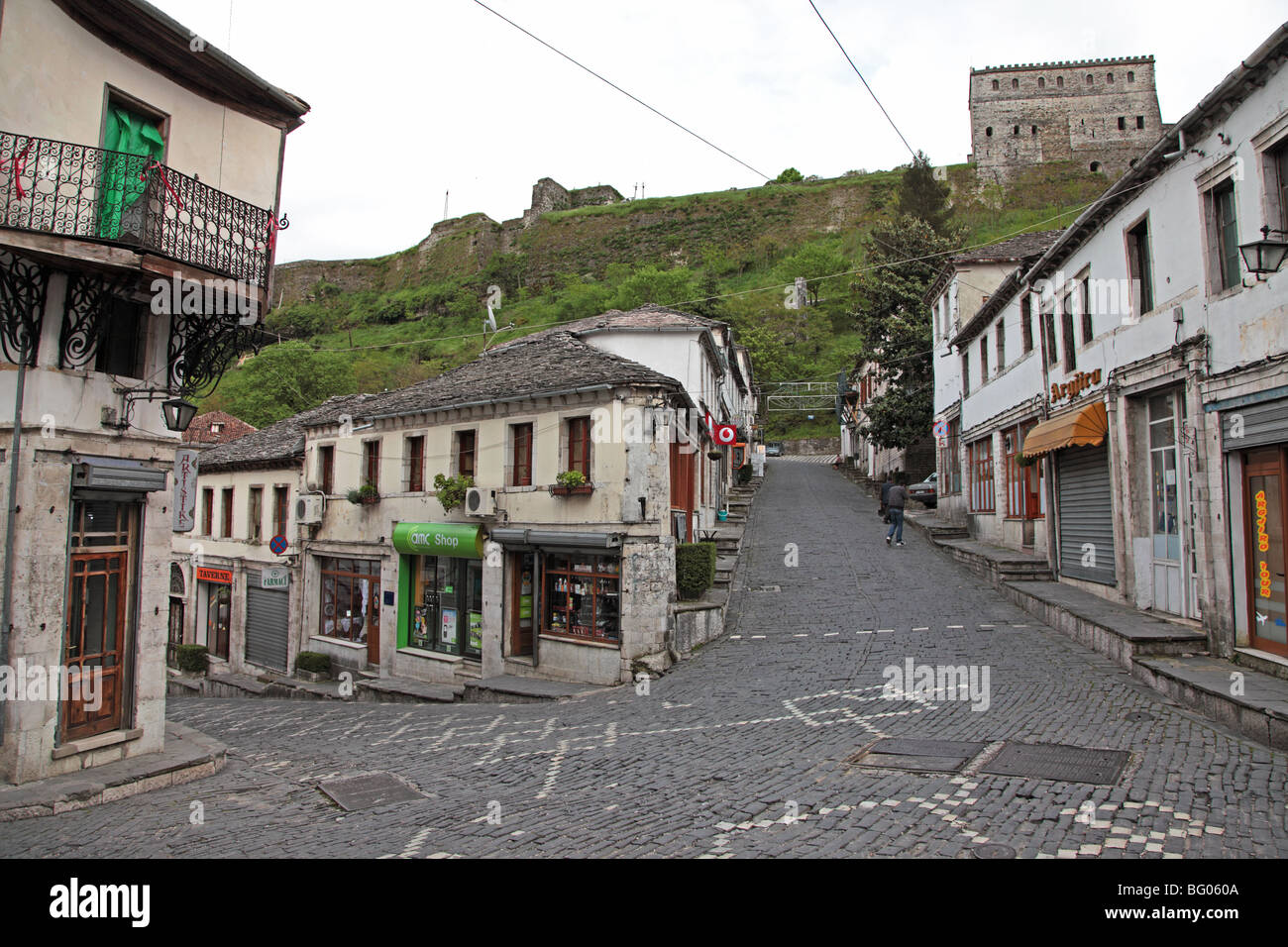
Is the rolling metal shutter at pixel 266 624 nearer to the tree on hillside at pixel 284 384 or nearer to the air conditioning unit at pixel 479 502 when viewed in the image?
the air conditioning unit at pixel 479 502

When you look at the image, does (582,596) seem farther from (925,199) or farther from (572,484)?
(925,199)

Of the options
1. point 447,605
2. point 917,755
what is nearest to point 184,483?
point 447,605

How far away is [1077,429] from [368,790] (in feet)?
41.6

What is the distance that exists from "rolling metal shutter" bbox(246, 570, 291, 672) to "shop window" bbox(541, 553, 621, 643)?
10921 mm

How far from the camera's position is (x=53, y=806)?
7.13m

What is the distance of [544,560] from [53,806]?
29.8 feet

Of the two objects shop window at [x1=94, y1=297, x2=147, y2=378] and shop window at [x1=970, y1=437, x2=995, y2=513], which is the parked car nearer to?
shop window at [x1=970, y1=437, x2=995, y2=513]

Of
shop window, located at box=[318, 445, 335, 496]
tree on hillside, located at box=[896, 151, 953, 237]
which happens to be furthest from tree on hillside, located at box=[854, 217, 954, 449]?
shop window, located at box=[318, 445, 335, 496]

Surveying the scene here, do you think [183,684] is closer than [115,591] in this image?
No

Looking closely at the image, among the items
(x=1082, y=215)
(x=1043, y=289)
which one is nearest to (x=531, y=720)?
(x=1082, y=215)

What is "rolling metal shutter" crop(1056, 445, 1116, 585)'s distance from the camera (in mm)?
14078

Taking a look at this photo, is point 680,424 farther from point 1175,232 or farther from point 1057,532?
point 1175,232

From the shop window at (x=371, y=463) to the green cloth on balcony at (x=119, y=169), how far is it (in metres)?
11.2

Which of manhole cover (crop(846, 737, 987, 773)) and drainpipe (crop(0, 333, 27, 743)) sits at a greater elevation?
drainpipe (crop(0, 333, 27, 743))
